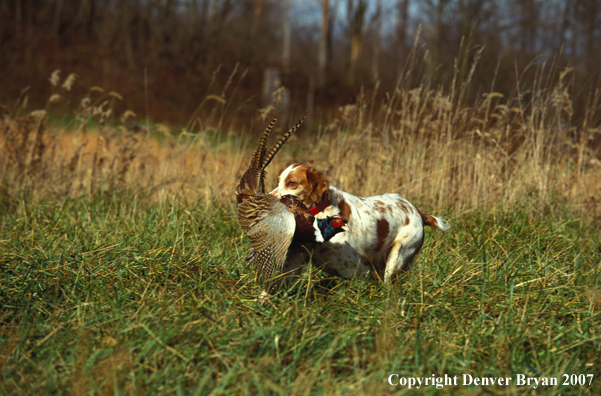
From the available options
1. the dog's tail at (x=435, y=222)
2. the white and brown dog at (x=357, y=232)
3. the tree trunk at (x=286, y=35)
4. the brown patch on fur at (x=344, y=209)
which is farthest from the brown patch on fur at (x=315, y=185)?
the tree trunk at (x=286, y=35)

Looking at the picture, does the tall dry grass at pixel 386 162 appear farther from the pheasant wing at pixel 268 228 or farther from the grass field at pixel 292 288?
the pheasant wing at pixel 268 228

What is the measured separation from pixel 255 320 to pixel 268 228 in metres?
0.42

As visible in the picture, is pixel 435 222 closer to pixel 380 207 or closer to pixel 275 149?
pixel 380 207

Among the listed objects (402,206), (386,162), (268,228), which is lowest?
(386,162)

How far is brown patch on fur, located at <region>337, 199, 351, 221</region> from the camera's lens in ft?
9.87

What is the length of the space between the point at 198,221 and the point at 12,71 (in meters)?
15.6

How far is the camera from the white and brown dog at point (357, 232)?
2896 mm

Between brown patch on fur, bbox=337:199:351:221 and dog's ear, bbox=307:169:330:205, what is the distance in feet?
0.62

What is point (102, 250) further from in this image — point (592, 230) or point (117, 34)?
point (117, 34)

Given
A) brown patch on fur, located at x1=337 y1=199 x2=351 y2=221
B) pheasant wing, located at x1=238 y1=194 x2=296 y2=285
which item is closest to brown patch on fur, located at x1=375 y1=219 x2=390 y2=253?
brown patch on fur, located at x1=337 y1=199 x2=351 y2=221

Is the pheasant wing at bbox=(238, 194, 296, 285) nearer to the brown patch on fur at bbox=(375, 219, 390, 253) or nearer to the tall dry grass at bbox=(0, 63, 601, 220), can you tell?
the brown patch on fur at bbox=(375, 219, 390, 253)

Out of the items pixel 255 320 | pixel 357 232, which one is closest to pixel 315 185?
pixel 357 232

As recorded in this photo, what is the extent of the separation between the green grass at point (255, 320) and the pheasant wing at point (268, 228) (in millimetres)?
168

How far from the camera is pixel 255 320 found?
237cm
